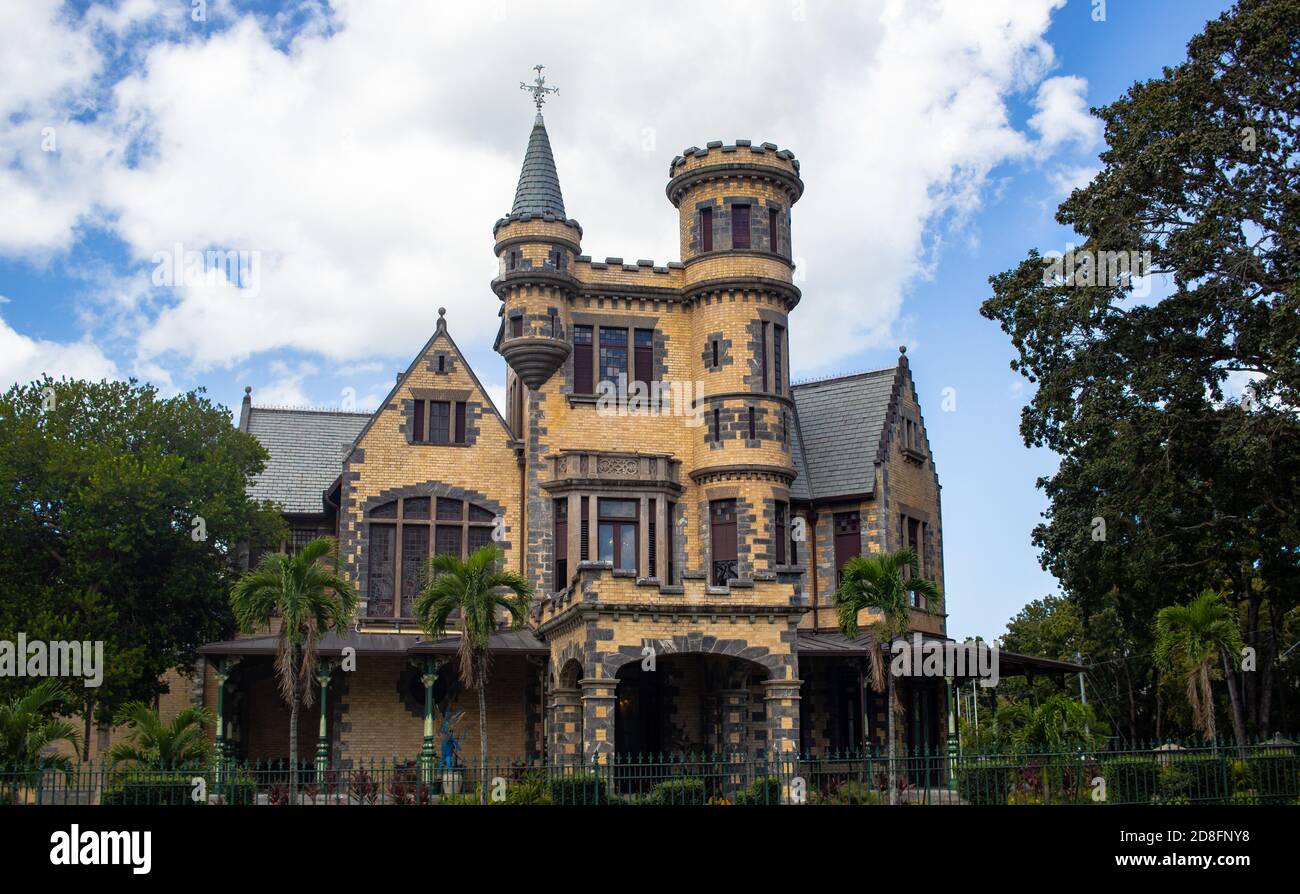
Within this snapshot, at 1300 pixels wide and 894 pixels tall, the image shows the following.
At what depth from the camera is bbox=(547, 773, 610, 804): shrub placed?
23.9 metres

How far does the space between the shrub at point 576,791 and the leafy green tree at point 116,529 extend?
14100 millimetres

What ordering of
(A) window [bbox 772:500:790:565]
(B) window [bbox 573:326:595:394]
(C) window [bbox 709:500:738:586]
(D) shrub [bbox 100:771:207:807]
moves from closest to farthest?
(D) shrub [bbox 100:771:207:807], (C) window [bbox 709:500:738:586], (A) window [bbox 772:500:790:565], (B) window [bbox 573:326:595:394]

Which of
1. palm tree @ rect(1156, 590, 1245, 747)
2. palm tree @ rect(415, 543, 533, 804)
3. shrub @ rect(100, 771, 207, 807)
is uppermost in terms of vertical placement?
palm tree @ rect(415, 543, 533, 804)

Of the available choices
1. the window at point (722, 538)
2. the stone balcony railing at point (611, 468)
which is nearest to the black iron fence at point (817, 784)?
the window at point (722, 538)

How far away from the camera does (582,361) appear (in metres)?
38.3

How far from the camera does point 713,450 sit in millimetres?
37281

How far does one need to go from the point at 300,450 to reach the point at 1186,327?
25.6 m

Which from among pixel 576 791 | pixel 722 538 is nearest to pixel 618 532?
pixel 722 538

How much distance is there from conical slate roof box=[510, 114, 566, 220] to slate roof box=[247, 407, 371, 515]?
9.51 m

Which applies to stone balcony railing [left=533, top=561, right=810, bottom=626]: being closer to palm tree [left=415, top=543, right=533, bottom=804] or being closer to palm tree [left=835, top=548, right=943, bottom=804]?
palm tree [left=835, top=548, right=943, bottom=804]

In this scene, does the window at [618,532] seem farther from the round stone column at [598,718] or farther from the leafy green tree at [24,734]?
the leafy green tree at [24,734]

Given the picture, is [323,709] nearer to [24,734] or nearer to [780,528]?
[24,734]

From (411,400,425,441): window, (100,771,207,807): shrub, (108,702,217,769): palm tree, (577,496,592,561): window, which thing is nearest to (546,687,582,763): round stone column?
(577,496,592,561): window
